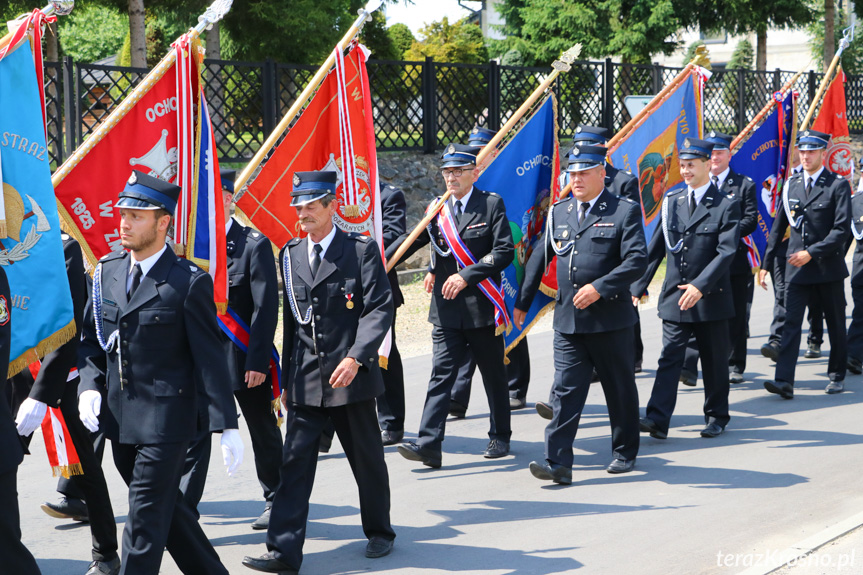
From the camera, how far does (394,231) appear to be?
8.05 metres

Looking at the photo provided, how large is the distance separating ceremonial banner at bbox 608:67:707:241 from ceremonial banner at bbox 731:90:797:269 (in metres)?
1.06

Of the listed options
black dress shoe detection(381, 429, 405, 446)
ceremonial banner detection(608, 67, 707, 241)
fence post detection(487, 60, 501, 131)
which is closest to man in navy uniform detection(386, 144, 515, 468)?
black dress shoe detection(381, 429, 405, 446)

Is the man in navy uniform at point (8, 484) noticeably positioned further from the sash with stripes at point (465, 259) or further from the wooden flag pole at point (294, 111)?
the sash with stripes at point (465, 259)

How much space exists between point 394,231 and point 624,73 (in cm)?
1217

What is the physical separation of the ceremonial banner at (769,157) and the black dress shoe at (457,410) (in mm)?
3886

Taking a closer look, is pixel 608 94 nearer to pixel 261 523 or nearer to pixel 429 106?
pixel 429 106

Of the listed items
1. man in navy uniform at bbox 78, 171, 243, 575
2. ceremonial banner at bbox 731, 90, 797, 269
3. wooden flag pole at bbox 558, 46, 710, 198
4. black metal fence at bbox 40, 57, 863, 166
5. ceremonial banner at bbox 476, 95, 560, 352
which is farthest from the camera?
black metal fence at bbox 40, 57, 863, 166

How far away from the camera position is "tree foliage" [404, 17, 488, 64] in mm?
34531

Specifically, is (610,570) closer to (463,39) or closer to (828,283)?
(828,283)

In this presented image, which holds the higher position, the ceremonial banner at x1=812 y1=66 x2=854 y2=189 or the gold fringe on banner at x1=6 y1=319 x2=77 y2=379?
the ceremonial banner at x1=812 y1=66 x2=854 y2=189

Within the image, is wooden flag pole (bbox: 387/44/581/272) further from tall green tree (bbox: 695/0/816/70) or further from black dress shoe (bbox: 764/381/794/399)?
tall green tree (bbox: 695/0/816/70)

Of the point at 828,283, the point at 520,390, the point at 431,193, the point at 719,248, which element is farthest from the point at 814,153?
the point at 431,193

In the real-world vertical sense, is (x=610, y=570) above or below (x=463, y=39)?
below

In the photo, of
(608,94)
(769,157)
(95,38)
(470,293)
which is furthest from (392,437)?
(95,38)
